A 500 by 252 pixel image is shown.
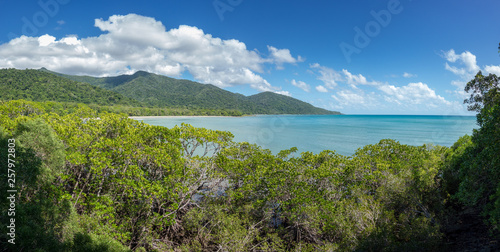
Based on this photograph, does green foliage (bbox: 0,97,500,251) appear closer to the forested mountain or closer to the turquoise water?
the turquoise water

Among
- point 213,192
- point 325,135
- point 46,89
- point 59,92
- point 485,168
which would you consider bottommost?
point 213,192

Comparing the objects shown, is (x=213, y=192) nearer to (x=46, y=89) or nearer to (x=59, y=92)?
(x=59, y=92)

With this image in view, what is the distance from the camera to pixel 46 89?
453 ft

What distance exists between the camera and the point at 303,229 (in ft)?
54.7

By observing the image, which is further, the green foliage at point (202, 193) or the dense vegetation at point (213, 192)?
the green foliage at point (202, 193)

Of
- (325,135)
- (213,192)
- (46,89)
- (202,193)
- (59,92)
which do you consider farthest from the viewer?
(59,92)

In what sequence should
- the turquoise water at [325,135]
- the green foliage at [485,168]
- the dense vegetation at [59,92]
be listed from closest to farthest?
the green foliage at [485,168]
the turquoise water at [325,135]
the dense vegetation at [59,92]

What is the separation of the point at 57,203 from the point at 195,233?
26.6ft

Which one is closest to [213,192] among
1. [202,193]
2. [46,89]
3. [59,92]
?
[202,193]

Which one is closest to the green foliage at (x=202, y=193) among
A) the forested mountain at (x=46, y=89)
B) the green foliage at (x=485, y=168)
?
the green foliage at (x=485, y=168)

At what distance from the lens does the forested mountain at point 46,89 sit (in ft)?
411

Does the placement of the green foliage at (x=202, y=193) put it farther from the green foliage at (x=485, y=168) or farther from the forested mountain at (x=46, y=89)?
the forested mountain at (x=46, y=89)

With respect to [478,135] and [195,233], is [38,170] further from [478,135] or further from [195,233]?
[478,135]

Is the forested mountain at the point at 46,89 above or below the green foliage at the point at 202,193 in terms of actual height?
above
